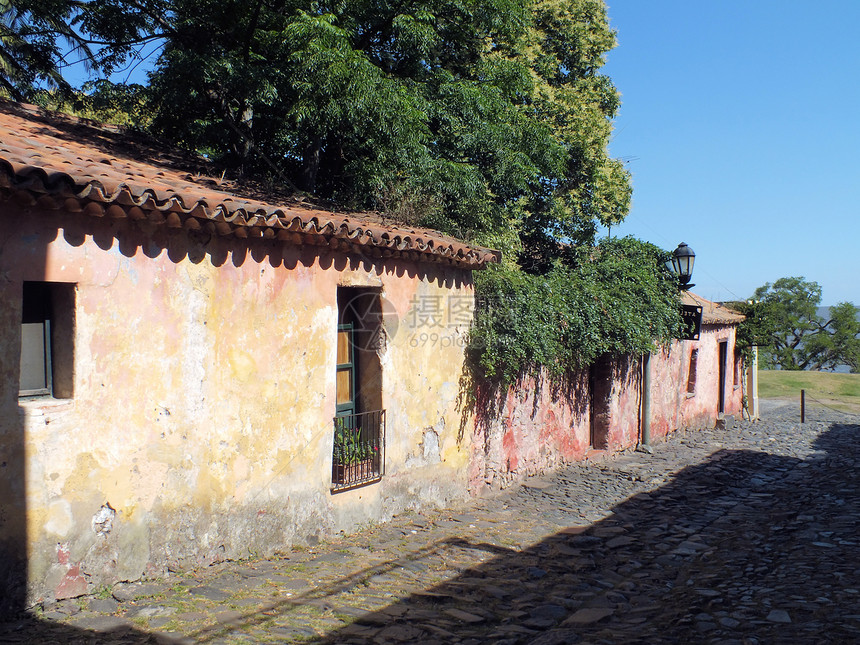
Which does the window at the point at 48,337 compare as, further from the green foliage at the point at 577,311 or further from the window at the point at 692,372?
the window at the point at 692,372

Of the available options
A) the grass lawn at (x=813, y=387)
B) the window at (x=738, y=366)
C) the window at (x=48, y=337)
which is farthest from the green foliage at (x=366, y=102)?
the grass lawn at (x=813, y=387)

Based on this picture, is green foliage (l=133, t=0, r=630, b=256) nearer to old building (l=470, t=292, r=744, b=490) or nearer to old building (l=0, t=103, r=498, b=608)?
old building (l=0, t=103, r=498, b=608)

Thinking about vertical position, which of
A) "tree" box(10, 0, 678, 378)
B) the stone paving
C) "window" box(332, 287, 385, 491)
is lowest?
the stone paving

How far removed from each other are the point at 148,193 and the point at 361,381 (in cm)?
343

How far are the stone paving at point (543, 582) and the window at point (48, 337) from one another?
1.54m

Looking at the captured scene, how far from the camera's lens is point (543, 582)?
6.07 metres

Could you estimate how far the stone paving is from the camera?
15.0 feet

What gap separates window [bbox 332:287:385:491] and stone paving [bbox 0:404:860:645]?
0.80 metres

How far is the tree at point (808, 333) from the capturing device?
1759 inches

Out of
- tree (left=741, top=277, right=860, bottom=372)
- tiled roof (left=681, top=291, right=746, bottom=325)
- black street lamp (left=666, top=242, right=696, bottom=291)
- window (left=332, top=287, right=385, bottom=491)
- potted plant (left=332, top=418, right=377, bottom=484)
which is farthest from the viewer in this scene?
tree (left=741, top=277, right=860, bottom=372)

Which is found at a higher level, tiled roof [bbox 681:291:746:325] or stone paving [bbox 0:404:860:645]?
tiled roof [bbox 681:291:746:325]

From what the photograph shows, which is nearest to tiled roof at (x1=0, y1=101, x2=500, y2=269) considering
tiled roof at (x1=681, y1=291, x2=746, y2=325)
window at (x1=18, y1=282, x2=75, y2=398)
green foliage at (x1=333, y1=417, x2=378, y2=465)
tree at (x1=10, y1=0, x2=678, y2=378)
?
window at (x1=18, y1=282, x2=75, y2=398)

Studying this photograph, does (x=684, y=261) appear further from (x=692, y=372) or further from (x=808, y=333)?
(x=808, y=333)

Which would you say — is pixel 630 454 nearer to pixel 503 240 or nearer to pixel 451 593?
pixel 503 240
